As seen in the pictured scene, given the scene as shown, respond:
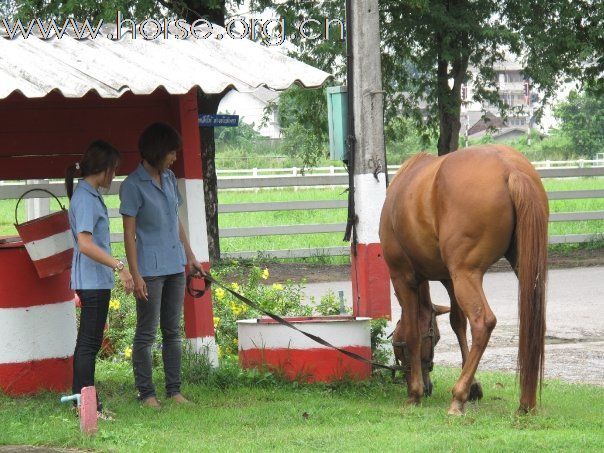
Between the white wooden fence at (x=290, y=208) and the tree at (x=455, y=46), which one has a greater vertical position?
the tree at (x=455, y=46)

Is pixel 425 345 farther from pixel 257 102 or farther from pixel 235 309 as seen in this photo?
pixel 257 102

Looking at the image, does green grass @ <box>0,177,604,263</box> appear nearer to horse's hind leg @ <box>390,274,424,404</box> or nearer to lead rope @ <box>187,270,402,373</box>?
lead rope @ <box>187,270,402,373</box>

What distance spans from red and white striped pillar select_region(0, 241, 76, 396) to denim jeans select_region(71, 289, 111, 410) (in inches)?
34.8

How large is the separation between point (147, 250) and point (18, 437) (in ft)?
5.23

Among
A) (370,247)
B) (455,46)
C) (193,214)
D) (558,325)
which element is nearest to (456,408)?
(370,247)

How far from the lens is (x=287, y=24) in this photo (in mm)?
16875

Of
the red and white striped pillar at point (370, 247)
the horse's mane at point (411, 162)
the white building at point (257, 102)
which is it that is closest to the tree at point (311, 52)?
the white building at point (257, 102)

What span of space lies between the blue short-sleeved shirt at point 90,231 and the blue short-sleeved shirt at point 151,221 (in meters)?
0.28

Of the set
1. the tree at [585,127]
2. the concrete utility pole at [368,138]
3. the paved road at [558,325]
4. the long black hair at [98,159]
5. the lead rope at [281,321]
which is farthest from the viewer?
the tree at [585,127]

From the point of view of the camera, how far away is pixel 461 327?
328 inches

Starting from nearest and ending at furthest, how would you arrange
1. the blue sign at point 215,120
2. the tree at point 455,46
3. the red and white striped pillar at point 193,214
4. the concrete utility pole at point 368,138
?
the red and white striped pillar at point 193,214, the concrete utility pole at point 368,138, the blue sign at point 215,120, the tree at point 455,46

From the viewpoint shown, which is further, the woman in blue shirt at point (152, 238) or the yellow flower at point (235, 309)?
the yellow flower at point (235, 309)

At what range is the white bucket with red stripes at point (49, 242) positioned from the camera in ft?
25.5

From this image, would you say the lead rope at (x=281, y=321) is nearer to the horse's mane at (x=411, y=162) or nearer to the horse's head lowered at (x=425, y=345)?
the horse's head lowered at (x=425, y=345)
